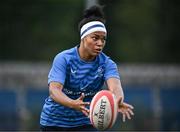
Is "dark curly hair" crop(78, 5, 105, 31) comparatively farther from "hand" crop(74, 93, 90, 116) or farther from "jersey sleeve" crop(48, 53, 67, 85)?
"hand" crop(74, 93, 90, 116)

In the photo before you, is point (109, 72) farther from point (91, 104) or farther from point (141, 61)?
point (141, 61)

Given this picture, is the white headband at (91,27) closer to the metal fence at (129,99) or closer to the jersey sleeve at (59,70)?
the jersey sleeve at (59,70)

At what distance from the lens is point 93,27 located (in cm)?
802

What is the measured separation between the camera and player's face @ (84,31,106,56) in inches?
311

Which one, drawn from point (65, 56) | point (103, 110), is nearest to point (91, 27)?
point (65, 56)

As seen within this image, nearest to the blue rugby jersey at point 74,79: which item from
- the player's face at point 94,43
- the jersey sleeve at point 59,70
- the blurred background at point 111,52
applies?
the jersey sleeve at point 59,70

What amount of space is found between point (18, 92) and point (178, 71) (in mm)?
7630

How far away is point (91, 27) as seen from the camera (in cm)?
804

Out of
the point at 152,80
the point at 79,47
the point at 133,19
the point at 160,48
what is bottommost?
the point at 79,47

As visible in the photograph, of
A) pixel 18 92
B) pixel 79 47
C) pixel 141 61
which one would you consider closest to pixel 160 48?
pixel 141 61

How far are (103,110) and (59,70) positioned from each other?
649 millimetres

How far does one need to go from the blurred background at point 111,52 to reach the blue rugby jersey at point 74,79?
266 inches

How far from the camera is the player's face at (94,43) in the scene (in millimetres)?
7891

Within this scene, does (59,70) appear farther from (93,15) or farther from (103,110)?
(93,15)
